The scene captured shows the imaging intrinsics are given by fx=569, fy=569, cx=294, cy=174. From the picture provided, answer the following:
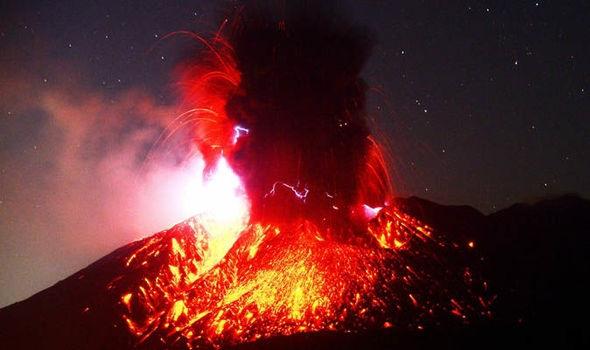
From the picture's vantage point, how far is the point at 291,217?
1972 centimetres

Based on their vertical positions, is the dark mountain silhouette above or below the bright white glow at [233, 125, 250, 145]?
below

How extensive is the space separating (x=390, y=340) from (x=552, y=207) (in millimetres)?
17005

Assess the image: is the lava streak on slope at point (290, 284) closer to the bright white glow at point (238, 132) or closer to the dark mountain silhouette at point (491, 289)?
the dark mountain silhouette at point (491, 289)

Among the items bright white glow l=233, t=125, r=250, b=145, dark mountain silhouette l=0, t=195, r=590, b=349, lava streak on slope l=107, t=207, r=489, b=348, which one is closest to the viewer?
lava streak on slope l=107, t=207, r=489, b=348

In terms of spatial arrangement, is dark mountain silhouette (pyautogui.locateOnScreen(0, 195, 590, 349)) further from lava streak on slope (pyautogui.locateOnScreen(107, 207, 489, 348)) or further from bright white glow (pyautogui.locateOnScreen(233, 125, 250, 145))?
bright white glow (pyautogui.locateOnScreen(233, 125, 250, 145))

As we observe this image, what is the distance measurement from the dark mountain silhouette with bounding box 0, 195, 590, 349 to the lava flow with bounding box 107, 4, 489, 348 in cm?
55

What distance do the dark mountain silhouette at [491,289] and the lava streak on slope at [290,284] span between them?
11.1 inches

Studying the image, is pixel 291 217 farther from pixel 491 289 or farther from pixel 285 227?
pixel 491 289

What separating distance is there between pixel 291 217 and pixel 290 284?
409 cm

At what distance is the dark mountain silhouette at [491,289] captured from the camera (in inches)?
579

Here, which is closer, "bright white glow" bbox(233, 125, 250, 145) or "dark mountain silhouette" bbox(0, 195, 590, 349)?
"dark mountain silhouette" bbox(0, 195, 590, 349)

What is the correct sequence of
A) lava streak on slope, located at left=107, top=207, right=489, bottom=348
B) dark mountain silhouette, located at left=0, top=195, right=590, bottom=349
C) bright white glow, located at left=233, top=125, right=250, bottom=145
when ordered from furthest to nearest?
bright white glow, located at left=233, top=125, right=250, bottom=145
dark mountain silhouette, located at left=0, top=195, right=590, bottom=349
lava streak on slope, located at left=107, top=207, right=489, bottom=348

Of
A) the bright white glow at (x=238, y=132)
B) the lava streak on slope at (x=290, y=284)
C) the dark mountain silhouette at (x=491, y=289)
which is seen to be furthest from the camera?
the bright white glow at (x=238, y=132)

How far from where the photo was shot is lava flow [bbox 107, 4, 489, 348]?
54.2 ft
